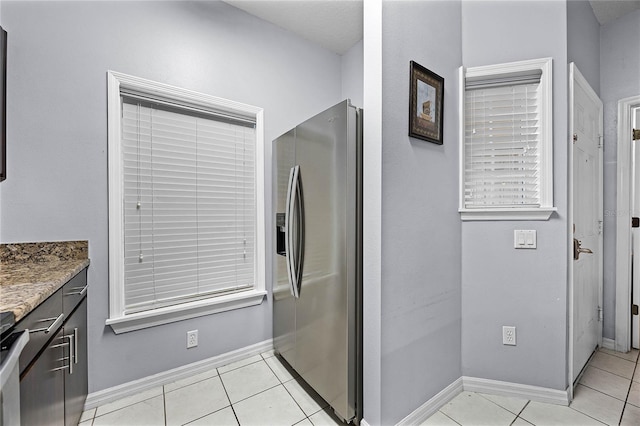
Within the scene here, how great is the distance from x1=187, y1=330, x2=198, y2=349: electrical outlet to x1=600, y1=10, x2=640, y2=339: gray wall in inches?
136

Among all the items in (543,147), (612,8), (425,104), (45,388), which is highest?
(612,8)

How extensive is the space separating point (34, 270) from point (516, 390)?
2.76 metres

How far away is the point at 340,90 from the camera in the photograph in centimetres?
302

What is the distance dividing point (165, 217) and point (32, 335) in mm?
1147

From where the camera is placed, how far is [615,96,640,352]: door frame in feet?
7.84

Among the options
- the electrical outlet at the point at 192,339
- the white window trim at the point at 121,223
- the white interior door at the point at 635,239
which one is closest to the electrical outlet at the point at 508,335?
the white interior door at the point at 635,239

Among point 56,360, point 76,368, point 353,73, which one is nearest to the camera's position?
point 56,360

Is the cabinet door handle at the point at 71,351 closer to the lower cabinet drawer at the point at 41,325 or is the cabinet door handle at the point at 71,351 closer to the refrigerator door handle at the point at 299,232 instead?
the lower cabinet drawer at the point at 41,325

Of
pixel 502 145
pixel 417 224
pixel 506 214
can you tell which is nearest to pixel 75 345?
pixel 417 224

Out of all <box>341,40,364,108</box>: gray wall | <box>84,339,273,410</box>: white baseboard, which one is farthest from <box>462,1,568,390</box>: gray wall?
<box>84,339,273,410</box>: white baseboard

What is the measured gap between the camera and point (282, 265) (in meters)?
2.23

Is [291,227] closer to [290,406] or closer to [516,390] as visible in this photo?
[290,406]

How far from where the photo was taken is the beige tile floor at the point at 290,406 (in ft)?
5.32

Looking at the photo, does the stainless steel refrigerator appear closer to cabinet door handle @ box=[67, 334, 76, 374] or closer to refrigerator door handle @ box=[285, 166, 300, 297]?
refrigerator door handle @ box=[285, 166, 300, 297]
